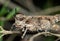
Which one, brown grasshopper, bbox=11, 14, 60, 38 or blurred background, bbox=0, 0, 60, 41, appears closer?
brown grasshopper, bbox=11, 14, 60, 38

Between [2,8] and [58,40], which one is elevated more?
[2,8]

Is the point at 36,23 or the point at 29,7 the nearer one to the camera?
the point at 36,23

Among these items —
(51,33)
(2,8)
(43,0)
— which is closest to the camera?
(51,33)

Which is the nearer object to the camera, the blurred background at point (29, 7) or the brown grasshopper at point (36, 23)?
the brown grasshopper at point (36, 23)

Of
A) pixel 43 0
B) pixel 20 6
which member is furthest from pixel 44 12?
pixel 20 6

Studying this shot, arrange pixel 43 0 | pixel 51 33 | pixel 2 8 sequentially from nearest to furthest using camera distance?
pixel 51 33, pixel 2 8, pixel 43 0

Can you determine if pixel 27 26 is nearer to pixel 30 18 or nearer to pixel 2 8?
pixel 30 18

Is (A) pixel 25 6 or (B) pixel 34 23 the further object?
(A) pixel 25 6

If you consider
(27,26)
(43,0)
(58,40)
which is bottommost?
(58,40)
